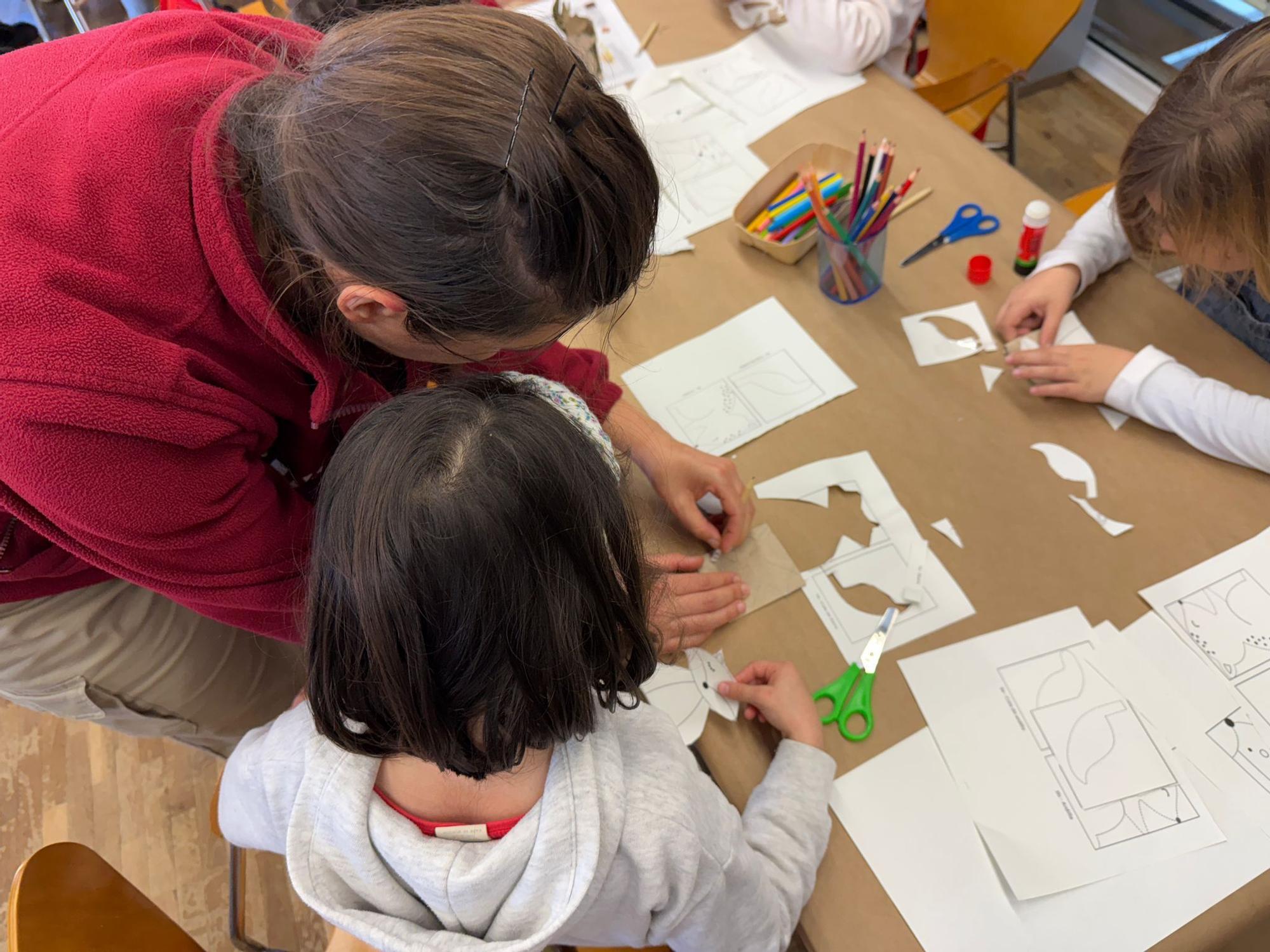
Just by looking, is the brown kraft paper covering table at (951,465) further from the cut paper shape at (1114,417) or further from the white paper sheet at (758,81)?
the white paper sheet at (758,81)

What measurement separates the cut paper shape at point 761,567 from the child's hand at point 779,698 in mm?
76

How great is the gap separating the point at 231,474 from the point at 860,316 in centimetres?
81

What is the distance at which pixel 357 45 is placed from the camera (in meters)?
0.57

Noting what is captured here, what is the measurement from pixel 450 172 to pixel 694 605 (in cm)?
52

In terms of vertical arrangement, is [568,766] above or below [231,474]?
below

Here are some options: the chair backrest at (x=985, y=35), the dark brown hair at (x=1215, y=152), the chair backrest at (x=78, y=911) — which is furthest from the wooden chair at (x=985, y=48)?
the chair backrest at (x=78, y=911)

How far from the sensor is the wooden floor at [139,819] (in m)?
1.49

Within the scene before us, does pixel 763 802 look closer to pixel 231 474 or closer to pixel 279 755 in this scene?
pixel 279 755

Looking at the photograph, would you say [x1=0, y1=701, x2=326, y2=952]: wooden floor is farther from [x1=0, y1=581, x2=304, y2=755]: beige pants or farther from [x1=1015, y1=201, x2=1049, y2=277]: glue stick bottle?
[x1=1015, y1=201, x2=1049, y2=277]: glue stick bottle

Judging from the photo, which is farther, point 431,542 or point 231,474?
point 231,474

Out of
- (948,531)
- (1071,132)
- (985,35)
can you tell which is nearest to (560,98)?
(948,531)

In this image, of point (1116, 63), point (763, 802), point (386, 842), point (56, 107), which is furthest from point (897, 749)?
point (1116, 63)

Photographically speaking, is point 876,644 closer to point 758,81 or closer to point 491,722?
point 491,722

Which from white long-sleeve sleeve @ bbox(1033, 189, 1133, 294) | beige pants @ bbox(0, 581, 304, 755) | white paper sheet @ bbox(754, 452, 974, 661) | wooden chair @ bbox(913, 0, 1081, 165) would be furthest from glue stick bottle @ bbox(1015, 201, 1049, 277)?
beige pants @ bbox(0, 581, 304, 755)
